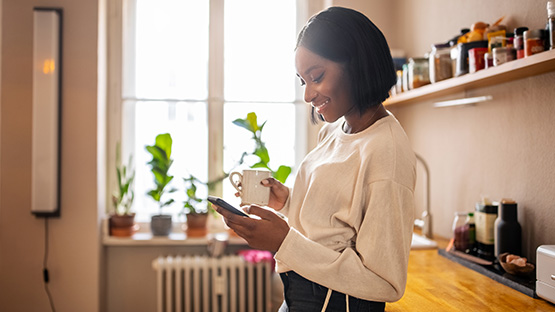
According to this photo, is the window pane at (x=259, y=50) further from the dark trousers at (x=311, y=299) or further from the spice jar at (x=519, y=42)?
the dark trousers at (x=311, y=299)

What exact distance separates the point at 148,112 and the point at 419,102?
5.54 feet

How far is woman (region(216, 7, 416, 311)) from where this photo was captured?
2.90 ft

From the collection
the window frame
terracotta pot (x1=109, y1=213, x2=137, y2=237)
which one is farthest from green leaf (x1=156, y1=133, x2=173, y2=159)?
terracotta pot (x1=109, y1=213, x2=137, y2=237)

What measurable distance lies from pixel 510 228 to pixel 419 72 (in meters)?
0.87

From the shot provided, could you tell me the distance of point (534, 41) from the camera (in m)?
1.48

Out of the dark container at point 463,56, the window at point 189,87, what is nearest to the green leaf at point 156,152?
the window at point 189,87

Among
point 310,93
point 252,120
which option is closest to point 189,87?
point 252,120

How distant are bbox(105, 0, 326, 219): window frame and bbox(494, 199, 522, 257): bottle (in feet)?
4.84

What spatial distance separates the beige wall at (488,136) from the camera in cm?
167

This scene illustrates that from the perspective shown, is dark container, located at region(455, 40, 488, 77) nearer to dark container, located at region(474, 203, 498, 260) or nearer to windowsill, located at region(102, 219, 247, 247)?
dark container, located at region(474, 203, 498, 260)

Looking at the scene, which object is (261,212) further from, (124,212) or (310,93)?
(124,212)

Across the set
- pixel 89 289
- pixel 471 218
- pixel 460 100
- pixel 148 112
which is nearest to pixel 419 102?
Result: pixel 460 100

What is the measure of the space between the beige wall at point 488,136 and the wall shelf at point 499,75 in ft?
0.18

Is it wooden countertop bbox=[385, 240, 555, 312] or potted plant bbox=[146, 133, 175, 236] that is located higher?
potted plant bbox=[146, 133, 175, 236]
